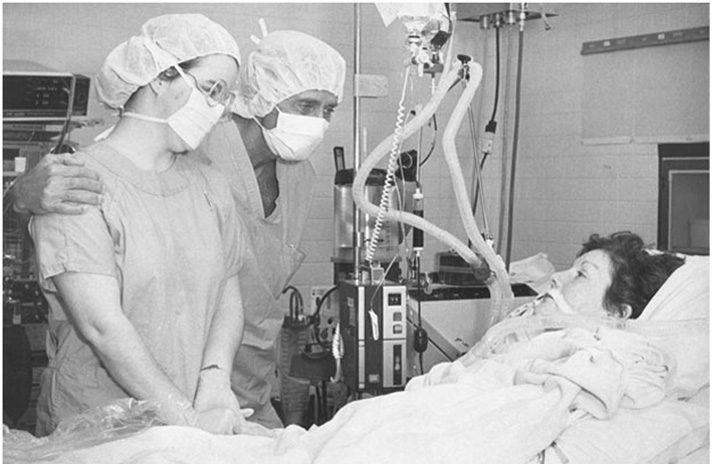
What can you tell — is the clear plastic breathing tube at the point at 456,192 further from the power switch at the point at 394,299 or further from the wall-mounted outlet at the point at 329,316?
the wall-mounted outlet at the point at 329,316

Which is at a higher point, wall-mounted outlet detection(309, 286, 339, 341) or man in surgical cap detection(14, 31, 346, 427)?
man in surgical cap detection(14, 31, 346, 427)

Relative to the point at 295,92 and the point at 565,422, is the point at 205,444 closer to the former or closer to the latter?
the point at 565,422

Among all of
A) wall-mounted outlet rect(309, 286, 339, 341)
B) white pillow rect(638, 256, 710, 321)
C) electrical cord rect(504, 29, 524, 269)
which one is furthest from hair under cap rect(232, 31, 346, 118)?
electrical cord rect(504, 29, 524, 269)

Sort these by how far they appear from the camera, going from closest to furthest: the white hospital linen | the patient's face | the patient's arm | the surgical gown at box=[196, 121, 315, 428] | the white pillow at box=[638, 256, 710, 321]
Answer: the white hospital linen
the patient's arm
the white pillow at box=[638, 256, 710, 321]
the patient's face
the surgical gown at box=[196, 121, 315, 428]

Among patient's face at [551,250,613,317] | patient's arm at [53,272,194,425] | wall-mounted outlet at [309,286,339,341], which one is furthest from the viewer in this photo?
wall-mounted outlet at [309,286,339,341]

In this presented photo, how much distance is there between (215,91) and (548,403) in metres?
0.94

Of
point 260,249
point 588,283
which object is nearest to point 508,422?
point 588,283

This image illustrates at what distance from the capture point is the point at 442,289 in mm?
2936

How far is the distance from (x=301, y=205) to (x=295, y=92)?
379mm

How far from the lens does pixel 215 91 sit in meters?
2.00

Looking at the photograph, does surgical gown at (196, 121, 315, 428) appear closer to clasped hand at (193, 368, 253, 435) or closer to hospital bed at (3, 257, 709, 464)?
clasped hand at (193, 368, 253, 435)

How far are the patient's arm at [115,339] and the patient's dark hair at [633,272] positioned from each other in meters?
1.12

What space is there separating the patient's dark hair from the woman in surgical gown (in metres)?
0.94

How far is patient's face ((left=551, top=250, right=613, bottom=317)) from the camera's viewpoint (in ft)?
7.55
